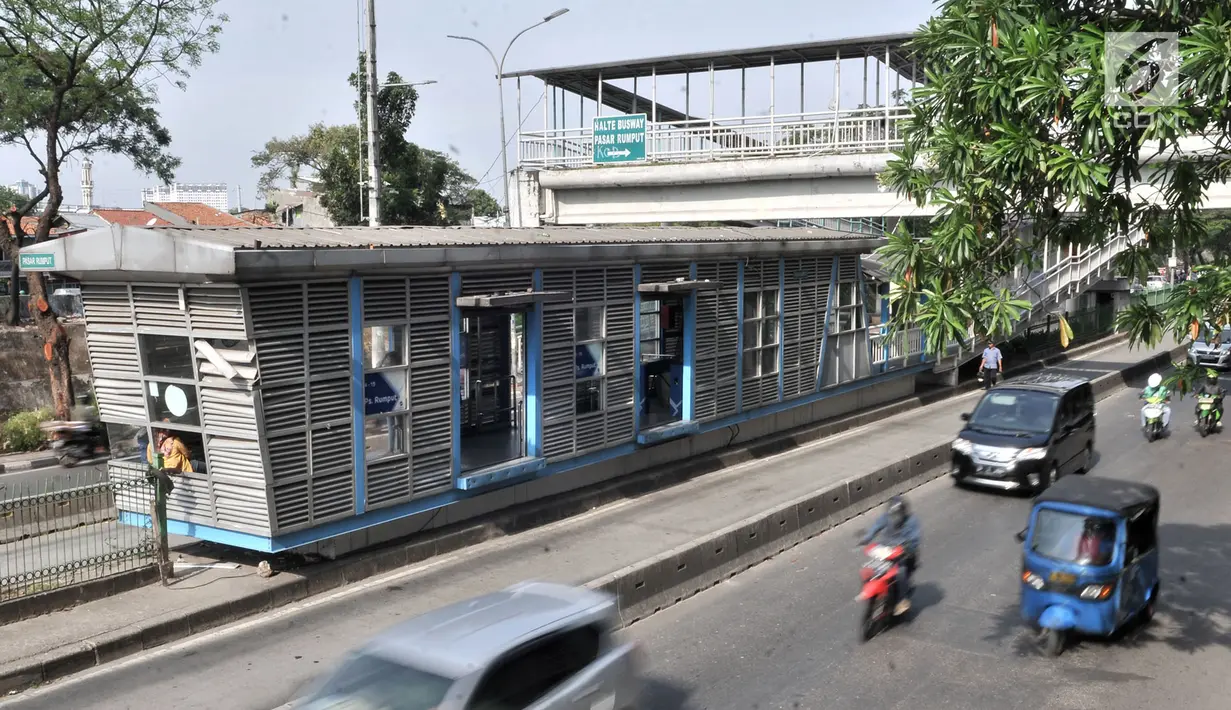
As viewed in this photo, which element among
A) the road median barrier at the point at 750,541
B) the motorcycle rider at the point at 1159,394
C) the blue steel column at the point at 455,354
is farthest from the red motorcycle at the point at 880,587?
the motorcycle rider at the point at 1159,394

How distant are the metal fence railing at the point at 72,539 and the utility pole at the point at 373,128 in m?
7.29

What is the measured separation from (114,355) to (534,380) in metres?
5.15

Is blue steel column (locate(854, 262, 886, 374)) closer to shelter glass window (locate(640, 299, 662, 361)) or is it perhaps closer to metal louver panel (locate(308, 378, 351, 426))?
shelter glass window (locate(640, 299, 662, 361))

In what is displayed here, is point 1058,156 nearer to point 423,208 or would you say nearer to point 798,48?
point 798,48

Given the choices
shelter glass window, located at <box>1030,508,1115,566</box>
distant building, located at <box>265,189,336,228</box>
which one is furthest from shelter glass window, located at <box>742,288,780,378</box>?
distant building, located at <box>265,189,336,228</box>

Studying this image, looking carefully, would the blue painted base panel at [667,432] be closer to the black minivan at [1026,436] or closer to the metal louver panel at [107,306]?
the black minivan at [1026,436]

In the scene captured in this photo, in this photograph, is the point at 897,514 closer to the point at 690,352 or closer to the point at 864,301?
the point at 690,352

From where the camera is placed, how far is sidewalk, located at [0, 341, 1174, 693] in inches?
373

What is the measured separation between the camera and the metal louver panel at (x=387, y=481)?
11906 millimetres

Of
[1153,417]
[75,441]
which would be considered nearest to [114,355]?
[75,441]

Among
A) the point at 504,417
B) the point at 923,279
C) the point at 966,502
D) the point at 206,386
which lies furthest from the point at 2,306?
the point at 923,279

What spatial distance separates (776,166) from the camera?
977 inches

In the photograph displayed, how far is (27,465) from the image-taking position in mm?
18672

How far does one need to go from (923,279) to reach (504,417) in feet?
29.1
